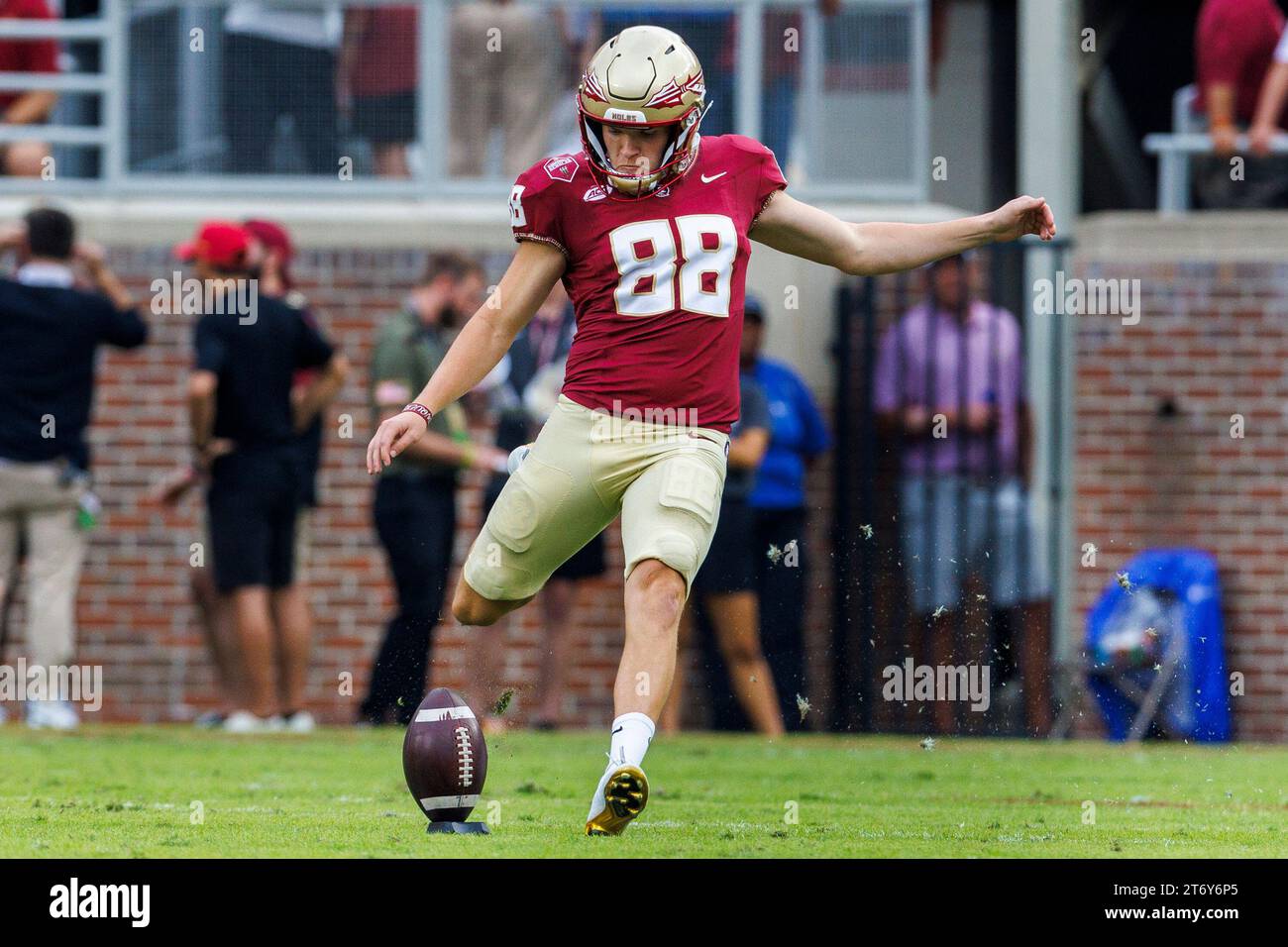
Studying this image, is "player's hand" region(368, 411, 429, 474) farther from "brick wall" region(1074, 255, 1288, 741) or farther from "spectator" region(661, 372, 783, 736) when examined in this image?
"brick wall" region(1074, 255, 1288, 741)

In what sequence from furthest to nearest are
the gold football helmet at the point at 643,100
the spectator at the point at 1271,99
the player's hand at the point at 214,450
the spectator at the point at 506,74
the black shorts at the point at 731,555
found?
1. the spectator at the point at 506,74
2. the spectator at the point at 1271,99
3. the black shorts at the point at 731,555
4. the player's hand at the point at 214,450
5. the gold football helmet at the point at 643,100

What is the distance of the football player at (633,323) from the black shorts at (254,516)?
430 centimetres

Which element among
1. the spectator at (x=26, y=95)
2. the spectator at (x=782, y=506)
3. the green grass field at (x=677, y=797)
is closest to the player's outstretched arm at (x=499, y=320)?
the green grass field at (x=677, y=797)

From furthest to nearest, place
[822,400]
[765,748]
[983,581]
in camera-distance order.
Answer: [822,400]
[983,581]
[765,748]

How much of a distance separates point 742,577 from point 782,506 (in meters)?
0.53

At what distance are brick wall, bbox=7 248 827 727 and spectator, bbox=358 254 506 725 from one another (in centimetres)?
114

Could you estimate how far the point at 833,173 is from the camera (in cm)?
1273

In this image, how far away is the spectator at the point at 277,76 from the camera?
41.5 ft

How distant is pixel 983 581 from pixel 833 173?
255cm

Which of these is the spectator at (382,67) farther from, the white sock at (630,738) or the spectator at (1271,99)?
the white sock at (630,738)

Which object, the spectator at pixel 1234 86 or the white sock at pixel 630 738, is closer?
the white sock at pixel 630 738
